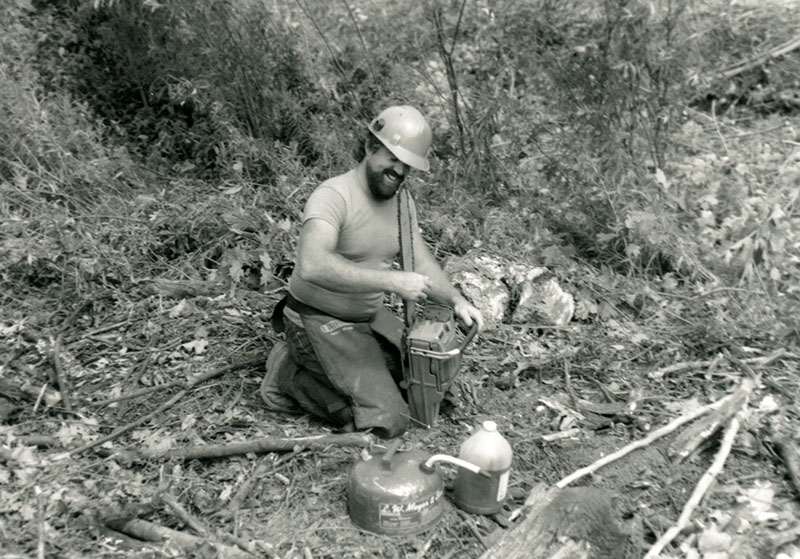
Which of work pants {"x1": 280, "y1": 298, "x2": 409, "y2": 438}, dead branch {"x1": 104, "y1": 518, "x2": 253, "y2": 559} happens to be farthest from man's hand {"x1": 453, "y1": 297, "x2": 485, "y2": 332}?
dead branch {"x1": 104, "y1": 518, "x2": 253, "y2": 559}

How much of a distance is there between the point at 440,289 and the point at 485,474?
1074mm

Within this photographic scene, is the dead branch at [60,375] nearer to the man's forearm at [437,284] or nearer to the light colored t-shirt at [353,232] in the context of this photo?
the light colored t-shirt at [353,232]

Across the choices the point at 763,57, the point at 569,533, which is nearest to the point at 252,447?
the point at 569,533

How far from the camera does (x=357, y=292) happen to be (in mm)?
3758

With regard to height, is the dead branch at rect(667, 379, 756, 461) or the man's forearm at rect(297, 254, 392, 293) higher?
the man's forearm at rect(297, 254, 392, 293)

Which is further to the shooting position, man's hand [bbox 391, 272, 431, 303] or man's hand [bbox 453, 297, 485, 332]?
man's hand [bbox 453, 297, 485, 332]

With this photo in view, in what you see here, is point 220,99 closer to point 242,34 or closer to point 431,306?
point 242,34

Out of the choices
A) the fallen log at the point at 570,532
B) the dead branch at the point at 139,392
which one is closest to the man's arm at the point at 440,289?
the fallen log at the point at 570,532

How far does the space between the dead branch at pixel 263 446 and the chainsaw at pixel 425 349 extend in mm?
318

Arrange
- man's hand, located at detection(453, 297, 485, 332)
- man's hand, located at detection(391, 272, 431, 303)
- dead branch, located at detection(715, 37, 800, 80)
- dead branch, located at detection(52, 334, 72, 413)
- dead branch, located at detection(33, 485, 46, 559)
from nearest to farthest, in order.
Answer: dead branch, located at detection(33, 485, 46, 559), man's hand, located at detection(391, 272, 431, 303), man's hand, located at detection(453, 297, 485, 332), dead branch, located at detection(52, 334, 72, 413), dead branch, located at detection(715, 37, 800, 80)

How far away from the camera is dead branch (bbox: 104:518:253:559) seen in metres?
3.03

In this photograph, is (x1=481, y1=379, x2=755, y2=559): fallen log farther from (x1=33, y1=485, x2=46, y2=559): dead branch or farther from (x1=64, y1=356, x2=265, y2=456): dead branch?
(x1=64, y1=356, x2=265, y2=456): dead branch

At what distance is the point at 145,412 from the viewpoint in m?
4.17

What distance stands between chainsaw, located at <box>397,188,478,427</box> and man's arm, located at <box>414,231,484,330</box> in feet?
0.18
